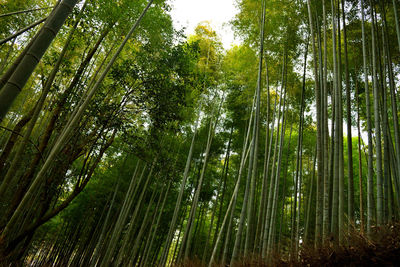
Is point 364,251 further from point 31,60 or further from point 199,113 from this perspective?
point 199,113

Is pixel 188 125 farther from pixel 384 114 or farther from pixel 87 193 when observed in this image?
pixel 384 114

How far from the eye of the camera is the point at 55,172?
143 inches

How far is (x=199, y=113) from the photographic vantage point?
5344 millimetres

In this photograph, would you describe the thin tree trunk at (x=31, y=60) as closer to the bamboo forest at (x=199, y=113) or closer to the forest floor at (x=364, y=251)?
the bamboo forest at (x=199, y=113)

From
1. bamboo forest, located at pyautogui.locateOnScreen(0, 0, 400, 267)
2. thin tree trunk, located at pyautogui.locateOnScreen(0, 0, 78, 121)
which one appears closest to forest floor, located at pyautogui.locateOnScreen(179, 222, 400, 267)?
bamboo forest, located at pyautogui.locateOnScreen(0, 0, 400, 267)

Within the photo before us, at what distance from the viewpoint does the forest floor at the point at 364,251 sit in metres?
1.71

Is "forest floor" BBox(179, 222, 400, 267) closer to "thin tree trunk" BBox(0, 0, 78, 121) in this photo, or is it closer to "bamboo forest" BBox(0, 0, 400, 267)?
"bamboo forest" BBox(0, 0, 400, 267)

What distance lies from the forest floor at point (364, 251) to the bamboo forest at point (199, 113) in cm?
1

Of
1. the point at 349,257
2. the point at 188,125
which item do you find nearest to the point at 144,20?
the point at 188,125

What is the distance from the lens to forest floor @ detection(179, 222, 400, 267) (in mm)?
1713

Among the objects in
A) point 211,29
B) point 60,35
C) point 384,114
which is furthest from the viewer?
point 211,29

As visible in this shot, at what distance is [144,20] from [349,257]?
4.52 meters

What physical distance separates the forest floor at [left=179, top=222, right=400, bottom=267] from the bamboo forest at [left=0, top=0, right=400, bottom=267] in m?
0.01

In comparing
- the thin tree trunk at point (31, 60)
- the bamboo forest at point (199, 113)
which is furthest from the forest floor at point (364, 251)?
the thin tree trunk at point (31, 60)
